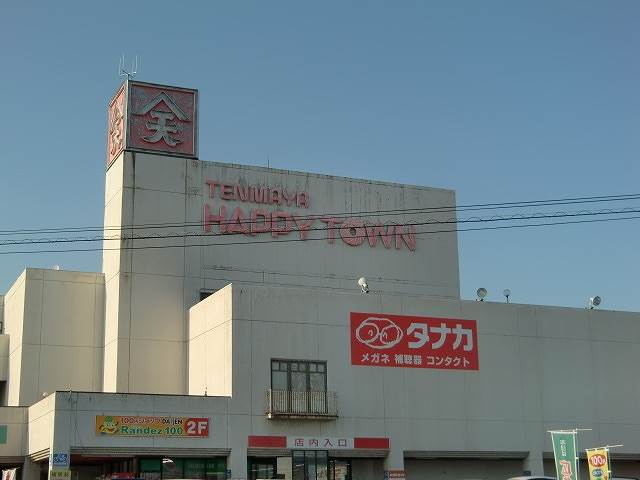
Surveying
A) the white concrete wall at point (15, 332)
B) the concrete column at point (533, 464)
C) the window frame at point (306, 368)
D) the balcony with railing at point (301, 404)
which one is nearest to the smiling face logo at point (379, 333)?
the window frame at point (306, 368)

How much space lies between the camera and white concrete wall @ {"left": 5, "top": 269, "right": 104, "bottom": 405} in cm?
4375

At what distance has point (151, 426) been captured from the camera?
3591 centimetres

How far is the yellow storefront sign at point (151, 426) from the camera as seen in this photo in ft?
116

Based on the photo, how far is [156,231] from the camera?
43.7m

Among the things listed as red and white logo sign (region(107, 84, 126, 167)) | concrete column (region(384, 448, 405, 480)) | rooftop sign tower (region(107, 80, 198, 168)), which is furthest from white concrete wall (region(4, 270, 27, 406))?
concrete column (region(384, 448, 405, 480))

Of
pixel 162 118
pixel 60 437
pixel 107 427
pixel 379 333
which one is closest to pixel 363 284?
pixel 379 333

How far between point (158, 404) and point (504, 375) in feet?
48.7

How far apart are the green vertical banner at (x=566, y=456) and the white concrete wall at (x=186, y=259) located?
50.2 ft

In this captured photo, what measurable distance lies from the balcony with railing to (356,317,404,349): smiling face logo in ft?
8.94

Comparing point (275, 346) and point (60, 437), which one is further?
point (275, 346)

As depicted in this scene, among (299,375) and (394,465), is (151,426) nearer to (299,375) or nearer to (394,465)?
(299,375)

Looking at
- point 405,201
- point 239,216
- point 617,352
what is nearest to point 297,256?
point 239,216

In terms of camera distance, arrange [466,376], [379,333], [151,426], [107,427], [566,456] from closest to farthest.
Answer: [566,456]
[107,427]
[151,426]
[379,333]
[466,376]

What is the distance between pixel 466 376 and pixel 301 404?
7.54 meters
